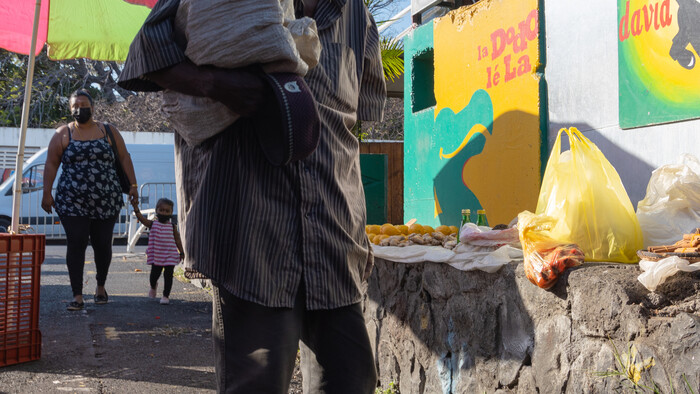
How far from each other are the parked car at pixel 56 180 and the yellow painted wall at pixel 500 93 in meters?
11.1

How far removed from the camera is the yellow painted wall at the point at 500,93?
15.8ft

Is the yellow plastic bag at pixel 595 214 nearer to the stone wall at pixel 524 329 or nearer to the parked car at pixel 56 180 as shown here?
the stone wall at pixel 524 329

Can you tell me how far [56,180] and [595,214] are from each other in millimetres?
15459

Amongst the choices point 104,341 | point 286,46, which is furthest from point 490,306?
point 104,341

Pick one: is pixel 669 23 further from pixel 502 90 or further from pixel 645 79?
pixel 502 90

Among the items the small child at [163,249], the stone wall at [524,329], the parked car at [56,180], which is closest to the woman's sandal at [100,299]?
the small child at [163,249]

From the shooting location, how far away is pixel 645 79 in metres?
3.76

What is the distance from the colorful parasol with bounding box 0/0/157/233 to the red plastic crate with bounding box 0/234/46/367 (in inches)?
80.6

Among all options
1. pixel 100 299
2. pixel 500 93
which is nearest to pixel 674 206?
pixel 500 93

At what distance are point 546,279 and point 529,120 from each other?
7.62ft

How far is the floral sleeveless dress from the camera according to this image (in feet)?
19.3

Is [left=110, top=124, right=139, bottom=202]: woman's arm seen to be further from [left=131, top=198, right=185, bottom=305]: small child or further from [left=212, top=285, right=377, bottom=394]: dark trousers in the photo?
[left=212, top=285, right=377, bottom=394]: dark trousers

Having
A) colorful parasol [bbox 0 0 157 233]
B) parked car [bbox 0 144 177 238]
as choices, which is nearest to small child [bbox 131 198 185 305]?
colorful parasol [bbox 0 0 157 233]

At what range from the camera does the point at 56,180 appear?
1623 centimetres
